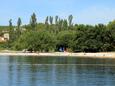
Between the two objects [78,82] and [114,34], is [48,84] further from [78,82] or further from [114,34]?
[114,34]

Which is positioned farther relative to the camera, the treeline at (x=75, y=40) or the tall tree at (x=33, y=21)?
the tall tree at (x=33, y=21)

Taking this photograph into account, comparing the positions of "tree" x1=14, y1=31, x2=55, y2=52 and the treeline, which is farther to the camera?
"tree" x1=14, y1=31, x2=55, y2=52

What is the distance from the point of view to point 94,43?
143875 millimetres

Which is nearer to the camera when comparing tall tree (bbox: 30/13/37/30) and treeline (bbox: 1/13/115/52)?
treeline (bbox: 1/13/115/52)

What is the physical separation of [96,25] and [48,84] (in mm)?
102335

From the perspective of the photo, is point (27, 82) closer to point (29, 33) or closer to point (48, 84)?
point (48, 84)

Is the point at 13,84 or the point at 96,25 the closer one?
the point at 13,84

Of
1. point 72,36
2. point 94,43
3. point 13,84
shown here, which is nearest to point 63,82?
point 13,84

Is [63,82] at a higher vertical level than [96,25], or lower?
lower

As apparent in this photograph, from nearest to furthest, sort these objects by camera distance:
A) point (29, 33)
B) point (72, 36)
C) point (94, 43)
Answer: point (94, 43), point (72, 36), point (29, 33)

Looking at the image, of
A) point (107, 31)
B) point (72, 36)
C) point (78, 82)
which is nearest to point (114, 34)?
point (107, 31)

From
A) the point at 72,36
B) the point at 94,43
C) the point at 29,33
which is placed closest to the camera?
the point at 94,43

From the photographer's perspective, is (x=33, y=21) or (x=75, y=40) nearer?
(x=75, y=40)

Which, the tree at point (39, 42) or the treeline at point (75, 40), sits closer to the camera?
the treeline at point (75, 40)
